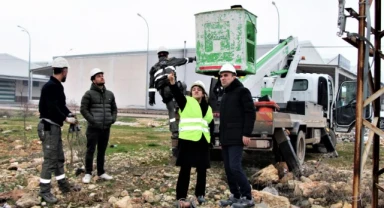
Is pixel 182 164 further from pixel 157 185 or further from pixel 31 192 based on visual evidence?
pixel 31 192

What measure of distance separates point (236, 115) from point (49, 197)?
270 cm

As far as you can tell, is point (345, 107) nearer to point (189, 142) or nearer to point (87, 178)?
point (189, 142)

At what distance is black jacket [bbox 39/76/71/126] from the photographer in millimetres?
5461

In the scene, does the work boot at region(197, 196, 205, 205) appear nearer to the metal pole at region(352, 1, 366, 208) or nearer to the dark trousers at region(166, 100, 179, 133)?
the metal pole at region(352, 1, 366, 208)

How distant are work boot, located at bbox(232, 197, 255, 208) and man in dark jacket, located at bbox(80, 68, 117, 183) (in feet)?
7.46

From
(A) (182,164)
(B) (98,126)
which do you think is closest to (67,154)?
(B) (98,126)

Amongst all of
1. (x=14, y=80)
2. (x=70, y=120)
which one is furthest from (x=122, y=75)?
(x=70, y=120)

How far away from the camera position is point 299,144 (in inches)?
355

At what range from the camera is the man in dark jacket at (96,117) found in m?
6.29

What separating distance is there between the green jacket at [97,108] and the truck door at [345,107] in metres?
7.34

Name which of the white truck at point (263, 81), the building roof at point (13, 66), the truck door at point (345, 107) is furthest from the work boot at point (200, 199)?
the building roof at point (13, 66)

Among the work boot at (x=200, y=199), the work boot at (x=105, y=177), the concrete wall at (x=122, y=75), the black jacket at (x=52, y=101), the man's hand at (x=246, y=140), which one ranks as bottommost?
the work boot at (x=200, y=199)

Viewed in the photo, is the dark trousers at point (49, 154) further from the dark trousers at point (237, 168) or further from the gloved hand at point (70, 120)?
the dark trousers at point (237, 168)

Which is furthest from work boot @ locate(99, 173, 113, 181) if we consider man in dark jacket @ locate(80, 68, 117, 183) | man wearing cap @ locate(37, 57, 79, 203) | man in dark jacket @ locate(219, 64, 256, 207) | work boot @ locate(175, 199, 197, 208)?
man in dark jacket @ locate(219, 64, 256, 207)
